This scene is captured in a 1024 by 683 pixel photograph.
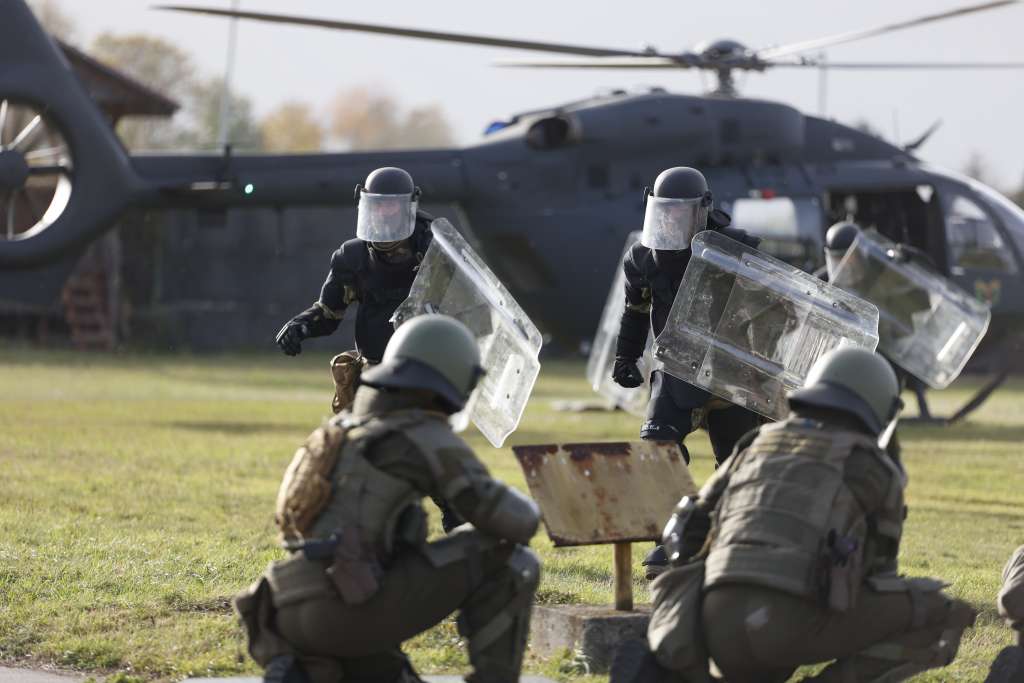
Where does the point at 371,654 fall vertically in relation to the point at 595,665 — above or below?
above

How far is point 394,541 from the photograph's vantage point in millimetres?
5328

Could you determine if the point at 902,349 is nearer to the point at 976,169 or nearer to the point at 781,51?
the point at 781,51

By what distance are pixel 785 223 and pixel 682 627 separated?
1411cm

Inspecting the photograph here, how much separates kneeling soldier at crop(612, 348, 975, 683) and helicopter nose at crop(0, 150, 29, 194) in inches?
418

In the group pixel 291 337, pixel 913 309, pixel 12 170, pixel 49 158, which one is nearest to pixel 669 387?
pixel 291 337

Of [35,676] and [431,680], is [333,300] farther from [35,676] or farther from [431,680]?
[431,680]

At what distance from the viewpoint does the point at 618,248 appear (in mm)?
19344

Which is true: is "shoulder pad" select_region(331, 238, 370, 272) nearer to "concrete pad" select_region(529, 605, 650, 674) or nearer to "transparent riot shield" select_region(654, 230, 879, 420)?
"transparent riot shield" select_region(654, 230, 879, 420)

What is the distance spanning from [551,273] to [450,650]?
521 inches

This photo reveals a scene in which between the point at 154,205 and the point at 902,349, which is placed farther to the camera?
the point at 154,205

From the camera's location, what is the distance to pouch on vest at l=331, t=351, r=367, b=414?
7.99 meters

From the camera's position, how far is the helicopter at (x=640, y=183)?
57.3 ft

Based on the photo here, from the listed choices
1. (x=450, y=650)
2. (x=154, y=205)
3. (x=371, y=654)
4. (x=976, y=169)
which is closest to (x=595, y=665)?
(x=450, y=650)

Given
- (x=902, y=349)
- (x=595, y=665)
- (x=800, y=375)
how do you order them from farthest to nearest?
1. (x=902, y=349)
2. (x=800, y=375)
3. (x=595, y=665)
